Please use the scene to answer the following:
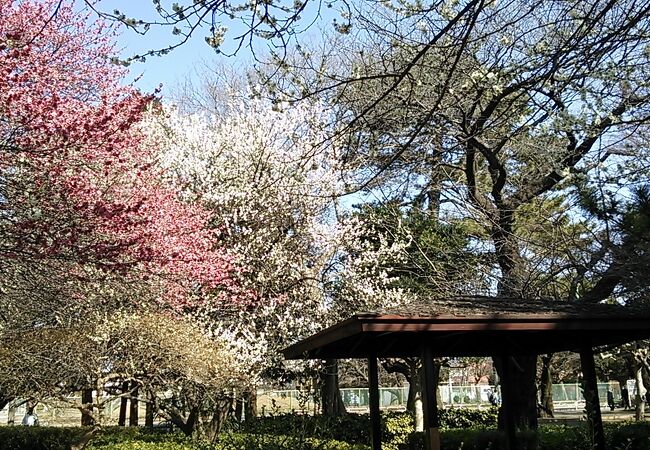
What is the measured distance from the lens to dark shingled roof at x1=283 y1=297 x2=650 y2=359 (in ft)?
20.9

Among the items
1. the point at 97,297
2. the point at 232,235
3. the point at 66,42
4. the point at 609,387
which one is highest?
the point at 66,42

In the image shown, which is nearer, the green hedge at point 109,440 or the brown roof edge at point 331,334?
the brown roof edge at point 331,334

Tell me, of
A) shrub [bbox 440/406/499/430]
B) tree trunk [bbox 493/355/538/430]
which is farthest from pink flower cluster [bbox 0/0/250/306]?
shrub [bbox 440/406/499/430]

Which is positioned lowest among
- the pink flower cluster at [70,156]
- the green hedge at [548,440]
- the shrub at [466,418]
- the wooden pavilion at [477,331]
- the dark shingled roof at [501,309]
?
the shrub at [466,418]

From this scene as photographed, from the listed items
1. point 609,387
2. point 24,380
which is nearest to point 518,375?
point 24,380

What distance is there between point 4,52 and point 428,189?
22.0 ft

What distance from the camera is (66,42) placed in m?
8.55

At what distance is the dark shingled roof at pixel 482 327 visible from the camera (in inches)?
250

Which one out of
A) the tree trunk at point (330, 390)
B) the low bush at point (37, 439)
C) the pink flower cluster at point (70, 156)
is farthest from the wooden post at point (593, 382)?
A: the low bush at point (37, 439)

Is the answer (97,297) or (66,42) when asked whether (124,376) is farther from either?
(66,42)

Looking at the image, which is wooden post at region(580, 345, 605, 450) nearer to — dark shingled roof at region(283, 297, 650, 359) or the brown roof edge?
dark shingled roof at region(283, 297, 650, 359)

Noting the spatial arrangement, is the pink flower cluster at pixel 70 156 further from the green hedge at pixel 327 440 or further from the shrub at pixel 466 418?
the shrub at pixel 466 418

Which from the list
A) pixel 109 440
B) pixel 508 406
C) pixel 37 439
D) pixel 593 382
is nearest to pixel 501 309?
pixel 593 382

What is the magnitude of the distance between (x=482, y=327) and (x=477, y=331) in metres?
0.17
